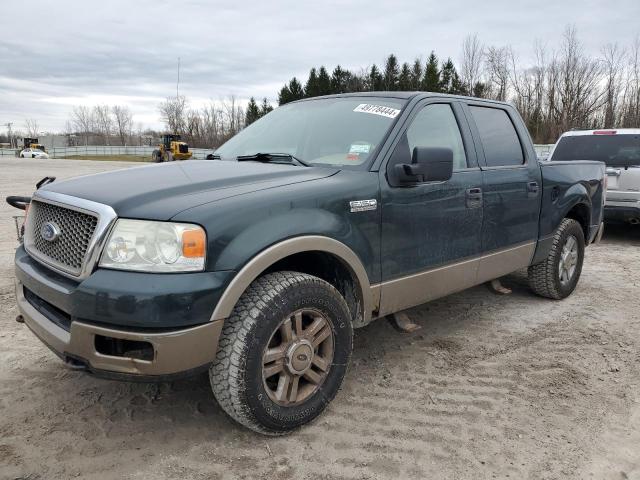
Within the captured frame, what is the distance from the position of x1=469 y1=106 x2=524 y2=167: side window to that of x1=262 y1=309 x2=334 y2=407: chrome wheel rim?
6.83ft

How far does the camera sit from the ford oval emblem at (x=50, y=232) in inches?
102

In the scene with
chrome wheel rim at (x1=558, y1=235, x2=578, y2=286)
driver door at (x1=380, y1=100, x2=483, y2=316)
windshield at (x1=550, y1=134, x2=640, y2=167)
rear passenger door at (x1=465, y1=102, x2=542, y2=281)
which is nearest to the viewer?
driver door at (x1=380, y1=100, x2=483, y2=316)

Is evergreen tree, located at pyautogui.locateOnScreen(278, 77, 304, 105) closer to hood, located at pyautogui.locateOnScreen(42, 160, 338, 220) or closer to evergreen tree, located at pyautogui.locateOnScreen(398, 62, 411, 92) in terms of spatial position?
evergreen tree, located at pyautogui.locateOnScreen(398, 62, 411, 92)

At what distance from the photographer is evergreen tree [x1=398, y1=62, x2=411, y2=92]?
4588 centimetres

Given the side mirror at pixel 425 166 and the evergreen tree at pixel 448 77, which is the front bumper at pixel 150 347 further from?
the evergreen tree at pixel 448 77

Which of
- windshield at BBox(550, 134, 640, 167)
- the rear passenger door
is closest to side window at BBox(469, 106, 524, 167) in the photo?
the rear passenger door

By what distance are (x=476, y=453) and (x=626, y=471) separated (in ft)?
2.32

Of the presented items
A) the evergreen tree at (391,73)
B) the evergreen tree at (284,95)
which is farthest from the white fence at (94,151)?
the evergreen tree at (391,73)

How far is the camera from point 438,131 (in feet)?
12.1

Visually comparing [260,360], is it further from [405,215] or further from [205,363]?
[405,215]

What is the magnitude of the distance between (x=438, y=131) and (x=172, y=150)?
33.1 meters

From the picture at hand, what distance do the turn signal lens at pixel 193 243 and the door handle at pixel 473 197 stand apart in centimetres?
208

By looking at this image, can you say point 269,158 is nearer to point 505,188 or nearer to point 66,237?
point 66,237

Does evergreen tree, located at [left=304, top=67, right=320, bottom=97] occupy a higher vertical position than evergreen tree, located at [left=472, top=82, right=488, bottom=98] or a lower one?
higher
